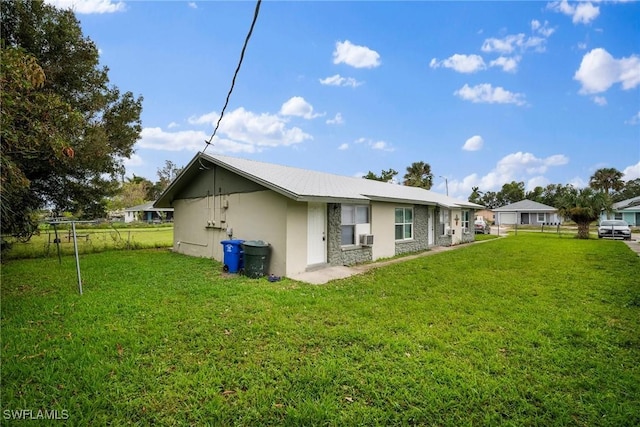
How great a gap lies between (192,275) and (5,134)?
5085mm

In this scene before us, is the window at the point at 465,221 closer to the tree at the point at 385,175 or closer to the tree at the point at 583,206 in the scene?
the tree at the point at 583,206

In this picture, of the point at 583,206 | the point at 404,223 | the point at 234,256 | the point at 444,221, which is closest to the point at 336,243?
the point at 234,256

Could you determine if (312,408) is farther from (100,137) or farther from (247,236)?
(100,137)

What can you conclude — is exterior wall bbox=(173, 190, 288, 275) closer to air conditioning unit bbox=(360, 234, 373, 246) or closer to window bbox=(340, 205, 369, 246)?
window bbox=(340, 205, 369, 246)

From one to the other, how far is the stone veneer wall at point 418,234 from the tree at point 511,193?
1962 inches

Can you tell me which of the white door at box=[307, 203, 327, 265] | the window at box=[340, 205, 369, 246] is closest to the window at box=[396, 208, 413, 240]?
the window at box=[340, 205, 369, 246]

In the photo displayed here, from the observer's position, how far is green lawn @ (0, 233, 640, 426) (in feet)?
9.25

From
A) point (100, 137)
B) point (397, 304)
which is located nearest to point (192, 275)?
point (397, 304)

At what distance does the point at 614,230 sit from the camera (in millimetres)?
20516

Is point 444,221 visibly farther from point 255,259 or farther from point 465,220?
point 255,259

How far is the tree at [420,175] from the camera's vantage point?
141 ft

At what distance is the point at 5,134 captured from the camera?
4469 millimetres

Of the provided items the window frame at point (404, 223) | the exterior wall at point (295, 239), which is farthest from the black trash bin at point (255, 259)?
the window frame at point (404, 223)

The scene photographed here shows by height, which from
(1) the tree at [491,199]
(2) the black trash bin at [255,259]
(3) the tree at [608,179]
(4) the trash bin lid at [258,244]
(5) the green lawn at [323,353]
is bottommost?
(5) the green lawn at [323,353]
